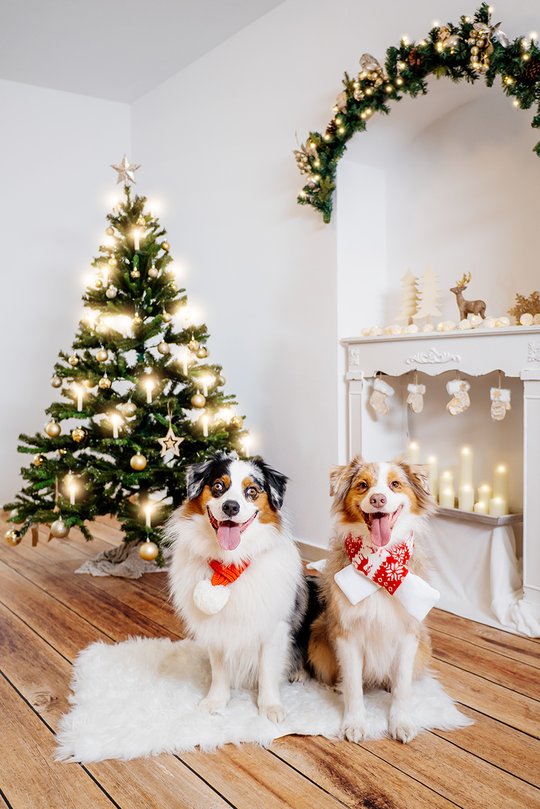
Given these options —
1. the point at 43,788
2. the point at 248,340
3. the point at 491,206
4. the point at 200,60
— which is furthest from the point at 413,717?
the point at 200,60

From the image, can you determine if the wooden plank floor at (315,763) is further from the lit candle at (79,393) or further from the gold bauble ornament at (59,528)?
the lit candle at (79,393)

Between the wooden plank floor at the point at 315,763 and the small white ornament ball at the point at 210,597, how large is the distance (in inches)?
14.4

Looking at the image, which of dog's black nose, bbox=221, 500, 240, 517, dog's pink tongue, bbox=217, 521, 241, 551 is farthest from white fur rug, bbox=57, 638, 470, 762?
dog's black nose, bbox=221, 500, 240, 517

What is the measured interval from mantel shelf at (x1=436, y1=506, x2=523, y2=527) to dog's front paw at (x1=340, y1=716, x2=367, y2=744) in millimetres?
1055

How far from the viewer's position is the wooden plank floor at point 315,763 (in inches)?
61.0

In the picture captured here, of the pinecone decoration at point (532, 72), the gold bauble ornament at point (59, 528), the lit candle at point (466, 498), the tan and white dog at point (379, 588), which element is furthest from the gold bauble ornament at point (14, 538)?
the pinecone decoration at point (532, 72)

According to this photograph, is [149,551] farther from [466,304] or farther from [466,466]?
[466,304]

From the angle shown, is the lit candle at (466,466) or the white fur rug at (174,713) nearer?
the white fur rug at (174,713)

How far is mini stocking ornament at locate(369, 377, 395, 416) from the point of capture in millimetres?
3240

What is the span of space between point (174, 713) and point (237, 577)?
44 centimetres

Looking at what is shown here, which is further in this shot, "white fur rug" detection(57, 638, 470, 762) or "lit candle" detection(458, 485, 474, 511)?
"lit candle" detection(458, 485, 474, 511)

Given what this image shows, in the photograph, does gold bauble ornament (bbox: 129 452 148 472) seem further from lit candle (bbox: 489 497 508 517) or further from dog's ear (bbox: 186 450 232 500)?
lit candle (bbox: 489 497 508 517)

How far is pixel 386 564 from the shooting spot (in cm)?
179

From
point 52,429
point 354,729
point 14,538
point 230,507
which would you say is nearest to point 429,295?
point 230,507
